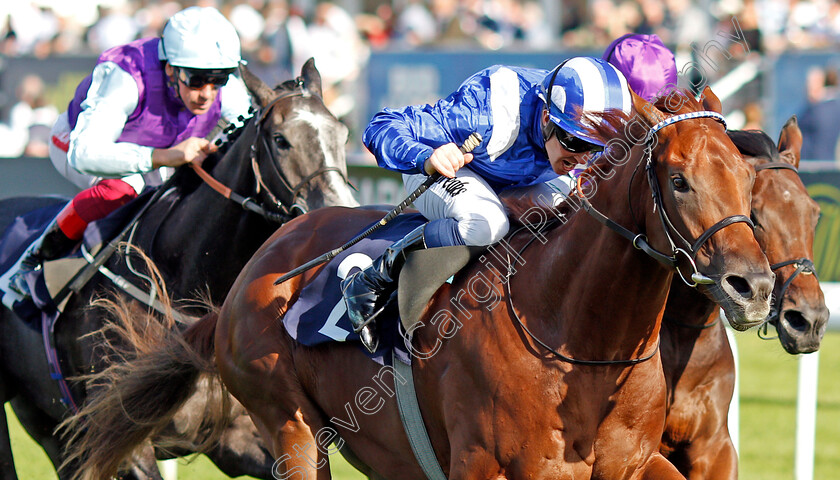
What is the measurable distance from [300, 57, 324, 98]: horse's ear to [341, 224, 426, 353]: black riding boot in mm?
1494

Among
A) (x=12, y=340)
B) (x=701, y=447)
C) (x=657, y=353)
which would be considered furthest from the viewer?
(x=12, y=340)

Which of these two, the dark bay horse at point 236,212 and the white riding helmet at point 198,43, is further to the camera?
the white riding helmet at point 198,43

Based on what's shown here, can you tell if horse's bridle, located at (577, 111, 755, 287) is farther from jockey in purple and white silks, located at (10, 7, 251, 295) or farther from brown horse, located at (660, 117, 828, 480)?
jockey in purple and white silks, located at (10, 7, 251, 295)

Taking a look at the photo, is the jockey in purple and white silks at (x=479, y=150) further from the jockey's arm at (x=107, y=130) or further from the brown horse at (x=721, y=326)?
the jockey's arm at (x=107, y=130)

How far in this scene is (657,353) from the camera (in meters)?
3.12

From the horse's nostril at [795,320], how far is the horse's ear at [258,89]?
7.61 ft

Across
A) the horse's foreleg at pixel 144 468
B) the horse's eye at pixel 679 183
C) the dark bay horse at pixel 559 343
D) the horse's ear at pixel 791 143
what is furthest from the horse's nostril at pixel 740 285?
the horse's foreleg at pixel 144 468

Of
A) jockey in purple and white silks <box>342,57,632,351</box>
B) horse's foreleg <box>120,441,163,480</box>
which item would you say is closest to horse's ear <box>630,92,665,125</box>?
jockey in purple and white silks <box>342,57,632,351</box>

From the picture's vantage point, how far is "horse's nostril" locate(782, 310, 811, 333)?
3584 millimetres

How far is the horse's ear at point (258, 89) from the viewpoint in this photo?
4.66 meters

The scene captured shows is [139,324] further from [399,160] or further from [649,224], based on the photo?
[649,224]

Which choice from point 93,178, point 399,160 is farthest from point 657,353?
point 93,178

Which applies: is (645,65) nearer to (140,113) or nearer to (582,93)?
(582,93)

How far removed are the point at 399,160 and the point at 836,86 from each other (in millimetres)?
7500
